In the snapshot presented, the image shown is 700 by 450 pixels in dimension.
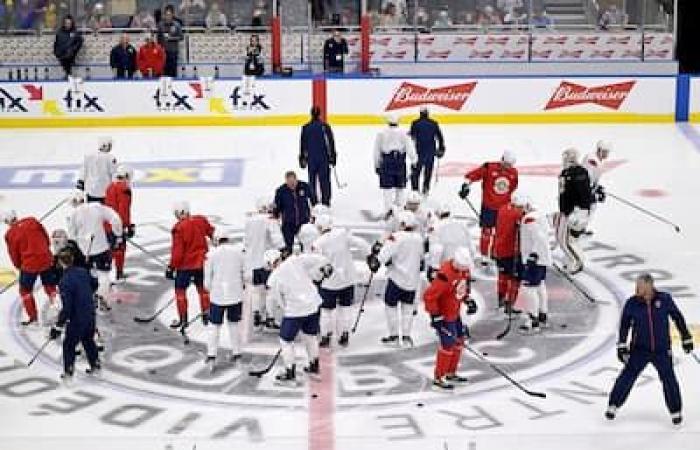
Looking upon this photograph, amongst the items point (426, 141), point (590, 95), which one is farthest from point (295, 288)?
point (590, 95)

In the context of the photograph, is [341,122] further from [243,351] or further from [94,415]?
[94,415]

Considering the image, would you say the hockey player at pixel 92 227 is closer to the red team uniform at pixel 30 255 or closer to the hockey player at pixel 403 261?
the red team uniform at pixel 30 255

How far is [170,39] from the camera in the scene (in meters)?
26.8

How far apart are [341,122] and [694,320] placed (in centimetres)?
1146

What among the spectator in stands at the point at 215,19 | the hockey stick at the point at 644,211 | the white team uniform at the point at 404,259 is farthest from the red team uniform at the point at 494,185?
the spectator in stands at the point at 215,19

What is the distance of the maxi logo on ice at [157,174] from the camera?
69.4 ft

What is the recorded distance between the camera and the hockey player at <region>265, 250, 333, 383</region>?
41.0 feet

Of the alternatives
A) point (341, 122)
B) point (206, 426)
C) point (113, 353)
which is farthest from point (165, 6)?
point (206, 426)

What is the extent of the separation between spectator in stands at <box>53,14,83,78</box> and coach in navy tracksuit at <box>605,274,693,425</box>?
17350 mm

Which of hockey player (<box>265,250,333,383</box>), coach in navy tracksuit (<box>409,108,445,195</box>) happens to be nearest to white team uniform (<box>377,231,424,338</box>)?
hockey player (<box>265,250,333,383</box>)

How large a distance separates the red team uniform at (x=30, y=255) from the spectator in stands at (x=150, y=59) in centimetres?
1209

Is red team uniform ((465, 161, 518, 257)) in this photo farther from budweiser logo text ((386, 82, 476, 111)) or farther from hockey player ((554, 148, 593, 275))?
budweiser logo text ((386, 82, 476, 111))

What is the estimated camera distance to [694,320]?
48.5ft

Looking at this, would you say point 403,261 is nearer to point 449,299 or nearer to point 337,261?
point 337,261
